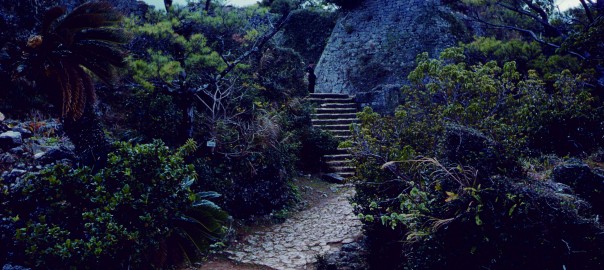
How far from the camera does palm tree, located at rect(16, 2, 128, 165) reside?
702 cm

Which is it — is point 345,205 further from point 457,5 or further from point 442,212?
point 457,5

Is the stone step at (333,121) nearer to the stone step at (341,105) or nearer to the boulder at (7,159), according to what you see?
the stone step at (341,105)

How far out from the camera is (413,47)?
17094 mm

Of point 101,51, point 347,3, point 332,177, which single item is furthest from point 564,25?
point 101,51

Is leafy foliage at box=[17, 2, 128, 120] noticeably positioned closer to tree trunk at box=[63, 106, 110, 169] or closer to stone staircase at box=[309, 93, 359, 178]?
tree trunk at box=[63, 106, 110, 169]

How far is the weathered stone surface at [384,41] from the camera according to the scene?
17094 millimetres

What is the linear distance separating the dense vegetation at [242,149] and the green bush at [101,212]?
2 cm

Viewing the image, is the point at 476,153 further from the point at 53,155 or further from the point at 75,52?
the point at 53,155

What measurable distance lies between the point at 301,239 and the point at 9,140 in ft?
20.8

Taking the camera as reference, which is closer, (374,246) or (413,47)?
→ (374,246)

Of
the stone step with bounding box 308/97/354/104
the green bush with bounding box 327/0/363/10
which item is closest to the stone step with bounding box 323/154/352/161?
the stone step with bounding box 308/97/354/104

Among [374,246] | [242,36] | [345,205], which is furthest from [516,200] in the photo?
[242,36]

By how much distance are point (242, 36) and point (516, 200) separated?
8599 mm

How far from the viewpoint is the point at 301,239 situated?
7.75m
